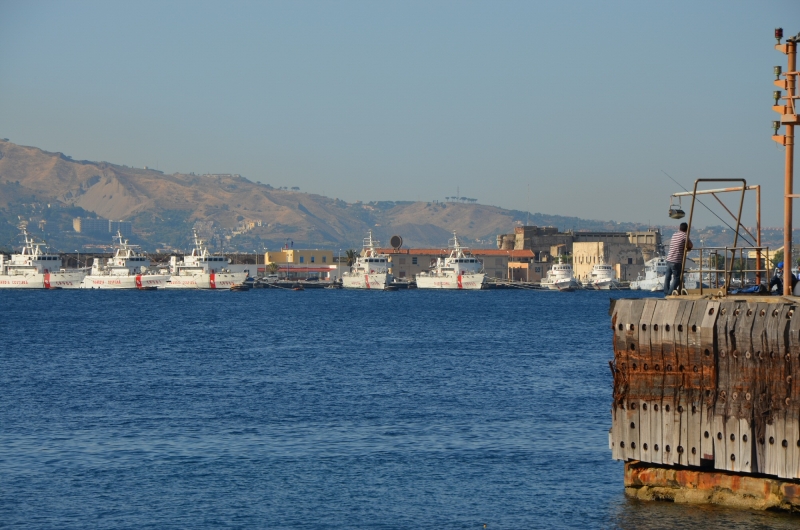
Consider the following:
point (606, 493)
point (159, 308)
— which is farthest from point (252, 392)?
point (159, 308)

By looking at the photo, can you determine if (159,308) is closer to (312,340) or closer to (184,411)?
(312,340)

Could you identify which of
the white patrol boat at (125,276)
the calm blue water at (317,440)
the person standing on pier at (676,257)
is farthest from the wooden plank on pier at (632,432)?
the white patrol boat at (125,276)

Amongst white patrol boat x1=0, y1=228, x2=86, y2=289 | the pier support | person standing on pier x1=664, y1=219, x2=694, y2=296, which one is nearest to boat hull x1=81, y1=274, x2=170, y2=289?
white patrol boat x1=0, y1=228, x2=86, y2=289

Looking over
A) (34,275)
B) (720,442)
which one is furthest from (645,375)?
(34,275)

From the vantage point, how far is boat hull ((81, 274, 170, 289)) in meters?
175

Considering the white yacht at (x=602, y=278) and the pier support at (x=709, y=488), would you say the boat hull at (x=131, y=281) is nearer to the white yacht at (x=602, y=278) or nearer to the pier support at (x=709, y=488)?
the white yacht at (x=602, y=278)

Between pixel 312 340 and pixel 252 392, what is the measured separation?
26.4 metres

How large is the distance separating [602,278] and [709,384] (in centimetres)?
17024

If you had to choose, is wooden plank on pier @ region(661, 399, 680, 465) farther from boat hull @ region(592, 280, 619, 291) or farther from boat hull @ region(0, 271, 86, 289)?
boat hull @ region(0, 271, 86, 289)

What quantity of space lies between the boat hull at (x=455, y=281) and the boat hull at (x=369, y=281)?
5.97 m

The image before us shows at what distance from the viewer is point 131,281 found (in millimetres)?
176250

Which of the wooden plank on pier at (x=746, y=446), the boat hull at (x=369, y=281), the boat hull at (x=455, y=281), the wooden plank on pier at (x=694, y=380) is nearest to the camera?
the wooden plank on pier at (x=746, y=446)

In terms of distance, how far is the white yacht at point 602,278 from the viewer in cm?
18425

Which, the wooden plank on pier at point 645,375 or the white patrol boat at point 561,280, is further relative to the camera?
the white patrol boat at point 561,280
